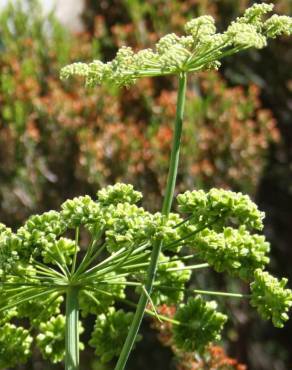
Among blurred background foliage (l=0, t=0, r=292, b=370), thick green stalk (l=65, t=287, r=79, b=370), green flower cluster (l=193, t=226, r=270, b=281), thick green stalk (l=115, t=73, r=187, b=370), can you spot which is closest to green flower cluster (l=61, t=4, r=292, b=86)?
thick green stalk (l=115, t=73, r=187, b=370)

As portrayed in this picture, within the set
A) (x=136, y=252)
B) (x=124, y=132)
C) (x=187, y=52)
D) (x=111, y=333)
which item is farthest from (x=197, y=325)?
(x=124, y=132)

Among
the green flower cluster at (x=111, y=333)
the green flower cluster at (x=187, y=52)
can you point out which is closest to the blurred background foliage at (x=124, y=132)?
the green flower cluster at (x=111, y=333)

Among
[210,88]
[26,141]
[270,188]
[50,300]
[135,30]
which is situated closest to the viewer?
[50,300]

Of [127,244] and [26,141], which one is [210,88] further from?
[127,244]

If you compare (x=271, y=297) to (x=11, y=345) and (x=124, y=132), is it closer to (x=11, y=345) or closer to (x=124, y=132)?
(x=11, y=345)

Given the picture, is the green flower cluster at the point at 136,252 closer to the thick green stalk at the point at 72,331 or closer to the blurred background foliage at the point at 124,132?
the thick green stalk at the point at 72,331

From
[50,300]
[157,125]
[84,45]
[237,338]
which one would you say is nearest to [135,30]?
[84,45]
